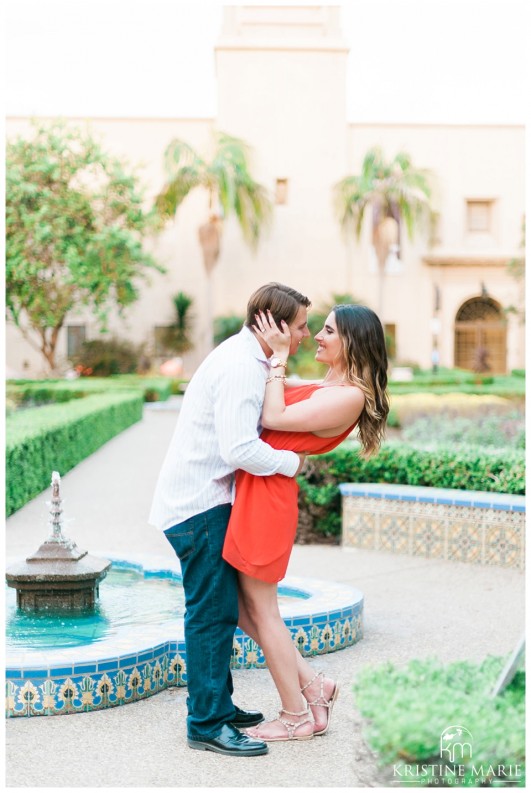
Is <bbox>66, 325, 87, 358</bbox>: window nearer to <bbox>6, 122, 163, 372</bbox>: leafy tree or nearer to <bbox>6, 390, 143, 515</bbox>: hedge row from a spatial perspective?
<bbox>6, 122, 163, 372</bbox>: leafy tree

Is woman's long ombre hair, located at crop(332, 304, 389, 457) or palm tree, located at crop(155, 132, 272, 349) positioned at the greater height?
palm tree, located at crop(155, 132, 272, 349)

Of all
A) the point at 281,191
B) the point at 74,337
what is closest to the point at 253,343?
the point at 74,337

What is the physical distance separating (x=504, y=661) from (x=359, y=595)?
2302mm

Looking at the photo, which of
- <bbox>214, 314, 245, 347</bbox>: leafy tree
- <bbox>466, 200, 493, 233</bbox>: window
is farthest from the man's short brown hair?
<bbox>466, 200, 493, 233</bbox>: window

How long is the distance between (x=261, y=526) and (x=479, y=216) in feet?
90.9

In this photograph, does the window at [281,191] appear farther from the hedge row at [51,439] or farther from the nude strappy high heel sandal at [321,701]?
the nude strappy high heel sandal at [321,701]

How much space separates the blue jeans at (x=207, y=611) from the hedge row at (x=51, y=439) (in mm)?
4818

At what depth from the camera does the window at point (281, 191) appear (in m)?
28.5

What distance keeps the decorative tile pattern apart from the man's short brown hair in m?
3.52

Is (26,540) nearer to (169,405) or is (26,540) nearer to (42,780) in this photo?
(42,780)

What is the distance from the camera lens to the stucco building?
28.0 meters

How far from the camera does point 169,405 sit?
63.5ft

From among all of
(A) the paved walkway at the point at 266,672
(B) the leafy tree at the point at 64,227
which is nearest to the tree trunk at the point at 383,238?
(B) the leafy tree at the point at 64,227

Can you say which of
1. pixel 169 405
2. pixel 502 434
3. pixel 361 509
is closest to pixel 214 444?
pixel 361 509
